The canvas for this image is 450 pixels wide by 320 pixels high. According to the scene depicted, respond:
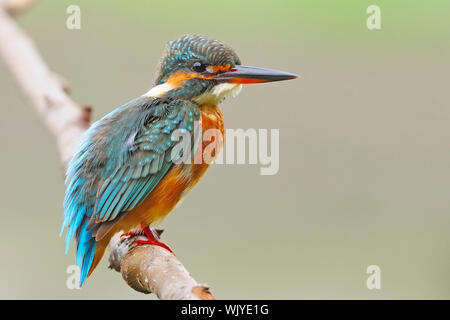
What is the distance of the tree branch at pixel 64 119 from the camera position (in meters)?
1.81

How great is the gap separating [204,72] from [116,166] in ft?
1.34

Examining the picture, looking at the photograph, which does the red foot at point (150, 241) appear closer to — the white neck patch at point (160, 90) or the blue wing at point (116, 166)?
the blue wing at point (116, 166)

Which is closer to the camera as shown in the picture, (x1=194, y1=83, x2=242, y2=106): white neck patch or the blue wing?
the blue wing

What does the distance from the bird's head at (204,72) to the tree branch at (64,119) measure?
34 centimetres

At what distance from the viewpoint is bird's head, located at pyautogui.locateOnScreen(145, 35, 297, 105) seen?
2.28 m

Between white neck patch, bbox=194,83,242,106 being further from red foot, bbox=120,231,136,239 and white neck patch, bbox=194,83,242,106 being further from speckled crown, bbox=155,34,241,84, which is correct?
red foot, bbox=120,231,136,239

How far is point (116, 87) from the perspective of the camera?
3.60 metres

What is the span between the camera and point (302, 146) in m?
3.52

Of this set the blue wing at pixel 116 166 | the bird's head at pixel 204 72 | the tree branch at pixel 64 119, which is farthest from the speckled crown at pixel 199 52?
the tree branch at pixel 64 119

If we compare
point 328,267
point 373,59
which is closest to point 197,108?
point 328,267

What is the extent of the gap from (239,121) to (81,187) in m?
1.37

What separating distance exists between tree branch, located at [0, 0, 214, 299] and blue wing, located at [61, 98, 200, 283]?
109 millimetres

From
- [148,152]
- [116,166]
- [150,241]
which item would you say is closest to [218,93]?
[148,152]

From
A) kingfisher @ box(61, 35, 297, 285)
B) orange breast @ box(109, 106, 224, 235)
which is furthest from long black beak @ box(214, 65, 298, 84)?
orange breast @ box(109, 106, 224, 235)
